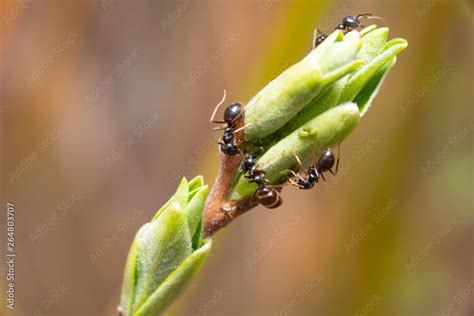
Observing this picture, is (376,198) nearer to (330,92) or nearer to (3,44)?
(330,92)

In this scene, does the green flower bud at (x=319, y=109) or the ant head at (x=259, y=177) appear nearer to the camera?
the green flower bud at (x=319, y=109)

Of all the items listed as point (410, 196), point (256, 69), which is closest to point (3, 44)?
point (256, 69)

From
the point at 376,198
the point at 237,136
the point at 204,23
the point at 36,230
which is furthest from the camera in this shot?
Result: the point at 204,23

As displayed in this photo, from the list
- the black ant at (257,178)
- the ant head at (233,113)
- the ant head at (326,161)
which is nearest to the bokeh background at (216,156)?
the ant head at (326,161)

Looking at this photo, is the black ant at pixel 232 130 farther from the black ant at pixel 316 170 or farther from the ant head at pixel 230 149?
the black ant at pixel 316 170

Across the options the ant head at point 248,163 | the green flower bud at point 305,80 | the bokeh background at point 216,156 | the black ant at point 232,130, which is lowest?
the bokeh background at point 216,156

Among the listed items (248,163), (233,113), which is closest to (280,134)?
(248,163)
